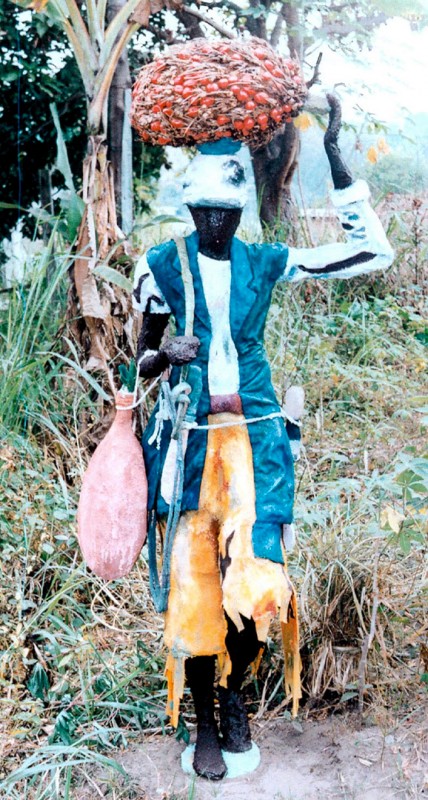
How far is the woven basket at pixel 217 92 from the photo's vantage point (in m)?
2.25

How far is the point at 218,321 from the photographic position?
246 centimetres

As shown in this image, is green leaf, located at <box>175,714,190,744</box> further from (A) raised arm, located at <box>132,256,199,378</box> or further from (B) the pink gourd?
(A) raised arm, located at <box>132,256,199,378</box>

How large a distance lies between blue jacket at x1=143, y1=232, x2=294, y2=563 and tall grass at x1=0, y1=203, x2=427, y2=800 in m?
0.34

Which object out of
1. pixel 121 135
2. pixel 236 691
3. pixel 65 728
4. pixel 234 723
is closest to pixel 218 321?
pixel 236 691

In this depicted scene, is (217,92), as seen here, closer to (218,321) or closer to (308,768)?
(218,321)

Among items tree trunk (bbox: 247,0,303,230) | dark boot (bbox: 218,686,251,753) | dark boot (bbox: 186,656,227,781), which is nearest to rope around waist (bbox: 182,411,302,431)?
dark boot (bbox: 186,656,227,781)

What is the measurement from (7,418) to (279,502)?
5.98ft

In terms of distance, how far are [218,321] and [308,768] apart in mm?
1355

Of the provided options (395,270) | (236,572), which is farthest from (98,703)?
(395,270)

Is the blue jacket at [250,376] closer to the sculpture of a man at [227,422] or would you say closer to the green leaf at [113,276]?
the sculpture of a man at [227,422]

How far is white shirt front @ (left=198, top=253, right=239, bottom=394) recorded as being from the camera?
2.45 meters

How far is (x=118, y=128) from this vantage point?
5098 mm

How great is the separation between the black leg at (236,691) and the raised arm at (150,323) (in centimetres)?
75

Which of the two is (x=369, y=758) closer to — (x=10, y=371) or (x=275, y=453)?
(x=275, y=453)
